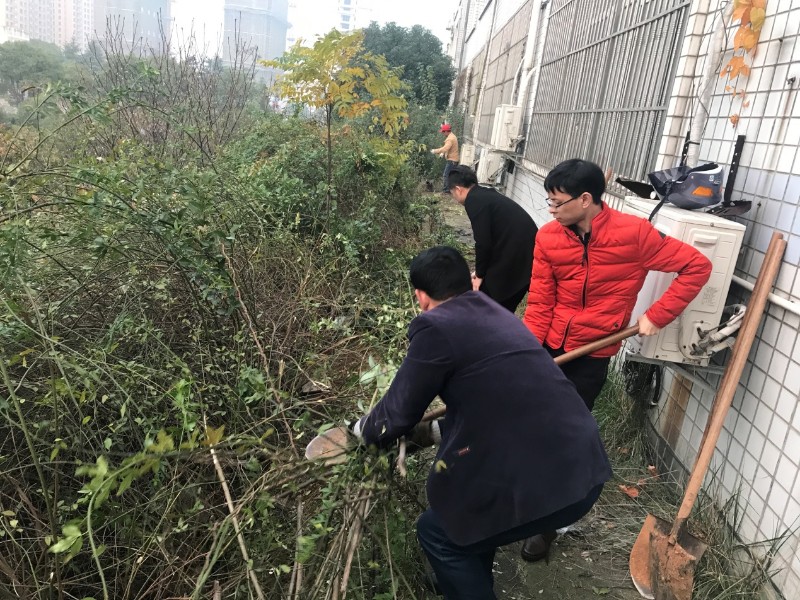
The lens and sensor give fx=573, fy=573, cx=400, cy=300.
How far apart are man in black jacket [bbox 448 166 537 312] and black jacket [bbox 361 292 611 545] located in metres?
2.34

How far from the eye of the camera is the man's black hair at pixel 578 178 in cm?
265

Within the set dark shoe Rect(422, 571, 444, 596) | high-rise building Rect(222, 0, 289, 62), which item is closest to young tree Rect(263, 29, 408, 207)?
dark shoe Rect(422, 571, 444, 596)

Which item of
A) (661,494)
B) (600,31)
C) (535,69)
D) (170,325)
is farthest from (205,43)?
(661,494)

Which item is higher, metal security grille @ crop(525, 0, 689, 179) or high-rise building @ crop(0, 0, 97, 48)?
high-rise building @ crop(0, 0, 97, 48)

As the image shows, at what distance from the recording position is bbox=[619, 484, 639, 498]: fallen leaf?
→ 334 cm

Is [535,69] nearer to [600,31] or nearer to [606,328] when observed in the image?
[600,31]

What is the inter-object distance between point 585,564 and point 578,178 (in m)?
1.94

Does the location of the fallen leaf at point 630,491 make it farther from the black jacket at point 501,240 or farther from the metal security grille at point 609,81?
the metal security grille at point 609,81

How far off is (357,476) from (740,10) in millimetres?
2998

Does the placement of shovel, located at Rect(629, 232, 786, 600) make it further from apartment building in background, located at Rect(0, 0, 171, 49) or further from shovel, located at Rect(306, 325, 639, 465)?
apartment building in background, located at Rect(0, 0, 171, 49)

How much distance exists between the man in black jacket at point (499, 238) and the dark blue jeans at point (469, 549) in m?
2.33

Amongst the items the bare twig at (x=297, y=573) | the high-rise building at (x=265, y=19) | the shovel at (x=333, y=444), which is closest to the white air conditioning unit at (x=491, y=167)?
the shovel at (x=333, y=444)

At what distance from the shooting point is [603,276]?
2.79 m

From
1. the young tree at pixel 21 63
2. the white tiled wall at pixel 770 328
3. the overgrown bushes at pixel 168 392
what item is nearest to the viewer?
the overgrown bushes at pixel 168 392
